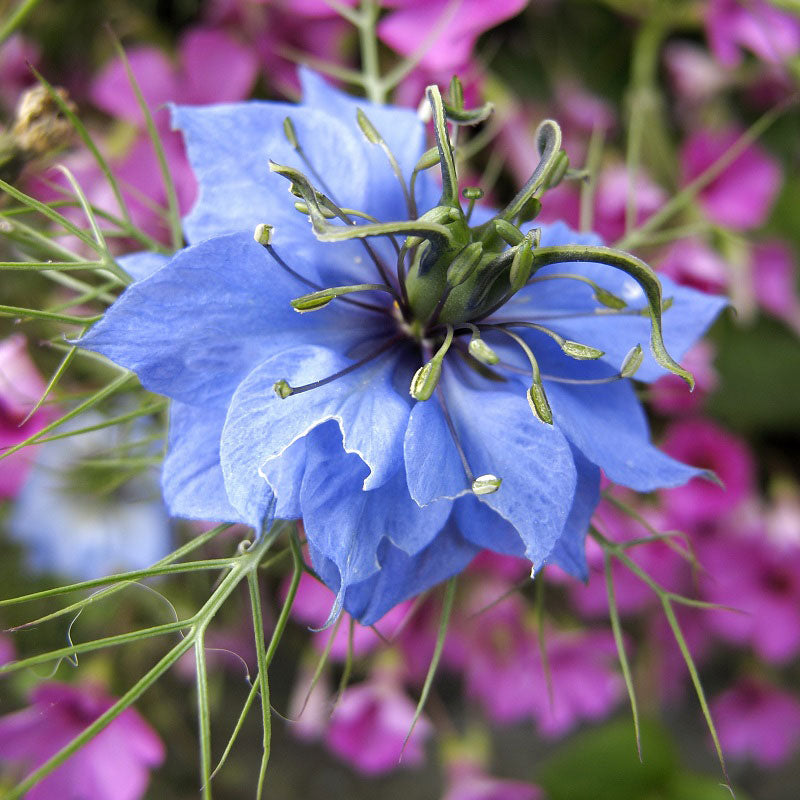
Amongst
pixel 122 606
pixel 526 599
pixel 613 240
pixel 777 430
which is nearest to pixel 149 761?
pixel 122 606

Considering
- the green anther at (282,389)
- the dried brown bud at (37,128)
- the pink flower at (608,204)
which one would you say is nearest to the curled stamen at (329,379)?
the green anther at (282,389)

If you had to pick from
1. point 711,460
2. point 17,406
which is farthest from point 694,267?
point 17,406

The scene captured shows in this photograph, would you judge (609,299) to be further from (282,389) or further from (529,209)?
(282,389)

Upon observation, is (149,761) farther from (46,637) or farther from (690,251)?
(690,251)

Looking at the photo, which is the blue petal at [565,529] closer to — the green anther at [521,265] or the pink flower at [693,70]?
the green anther at [521,265]

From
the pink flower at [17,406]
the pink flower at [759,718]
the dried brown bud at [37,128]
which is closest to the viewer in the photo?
the dried brown bud at [37,128]

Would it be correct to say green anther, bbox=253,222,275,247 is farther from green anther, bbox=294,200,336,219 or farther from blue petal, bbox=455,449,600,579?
blue petal, bbox=455,449,600,579

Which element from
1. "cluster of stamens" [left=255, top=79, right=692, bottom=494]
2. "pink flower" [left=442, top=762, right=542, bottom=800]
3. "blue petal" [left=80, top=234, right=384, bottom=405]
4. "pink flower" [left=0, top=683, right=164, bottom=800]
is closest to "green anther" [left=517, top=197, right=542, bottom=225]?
"cluster of stamens" [left=255, top=79, right=692, bottom=494]
